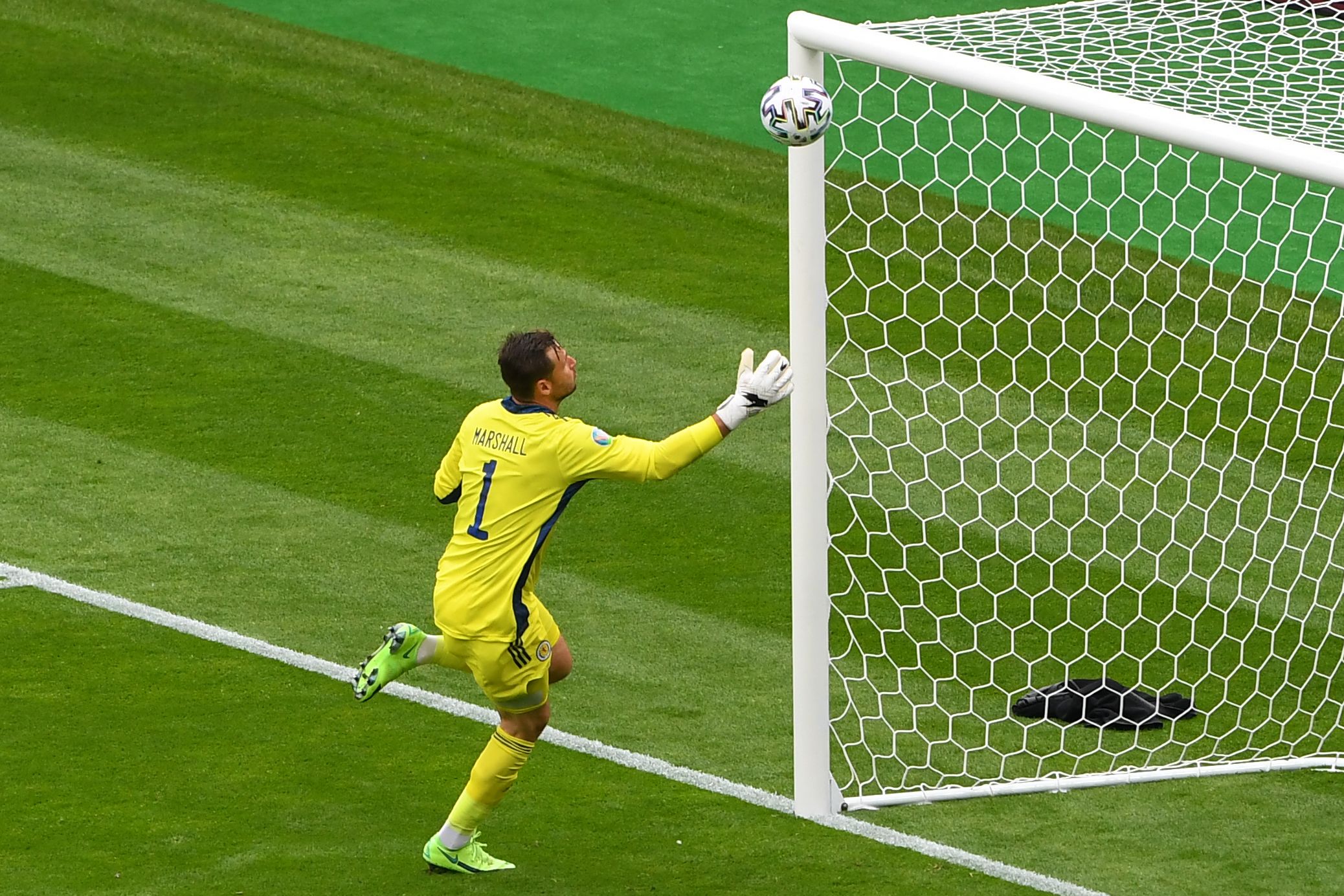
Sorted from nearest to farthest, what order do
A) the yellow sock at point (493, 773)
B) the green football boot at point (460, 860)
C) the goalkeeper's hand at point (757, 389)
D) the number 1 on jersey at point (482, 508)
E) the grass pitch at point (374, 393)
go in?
the goalkeeper's hand at point (757, 389), the number 1 on jersey at point (482, 508), the yellow sock at point (493, 773), the green football boot at point (460, 860), the grass pitch at point (374, 393)

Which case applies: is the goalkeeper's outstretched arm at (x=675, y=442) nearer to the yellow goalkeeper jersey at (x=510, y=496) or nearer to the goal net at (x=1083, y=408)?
the yellow goalkeeper jersey at (x=510, y=496)

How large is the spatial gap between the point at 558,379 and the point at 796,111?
3.35 feet

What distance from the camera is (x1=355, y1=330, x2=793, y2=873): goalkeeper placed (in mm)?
5852

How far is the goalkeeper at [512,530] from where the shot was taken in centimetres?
585

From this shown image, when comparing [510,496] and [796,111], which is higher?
[796,111]

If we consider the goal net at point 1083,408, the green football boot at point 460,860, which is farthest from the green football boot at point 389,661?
the goal net at point 1083,408

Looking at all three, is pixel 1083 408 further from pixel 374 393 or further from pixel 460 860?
pixel 460 860

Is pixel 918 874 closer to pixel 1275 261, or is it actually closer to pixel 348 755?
pixel 348 755

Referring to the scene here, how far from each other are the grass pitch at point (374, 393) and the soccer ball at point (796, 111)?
2.20 metres

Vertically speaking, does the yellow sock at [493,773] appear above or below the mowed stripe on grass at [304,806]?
above

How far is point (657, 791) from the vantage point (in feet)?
22.1

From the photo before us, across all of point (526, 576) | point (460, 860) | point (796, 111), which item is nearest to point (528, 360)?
point (526, 576)

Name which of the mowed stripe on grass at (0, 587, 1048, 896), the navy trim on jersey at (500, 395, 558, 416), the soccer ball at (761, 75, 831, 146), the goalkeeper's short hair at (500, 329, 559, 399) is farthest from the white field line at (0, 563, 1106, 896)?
the soccer ball at (761, 75, 831, 146)

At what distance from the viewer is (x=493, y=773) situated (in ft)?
19.8
